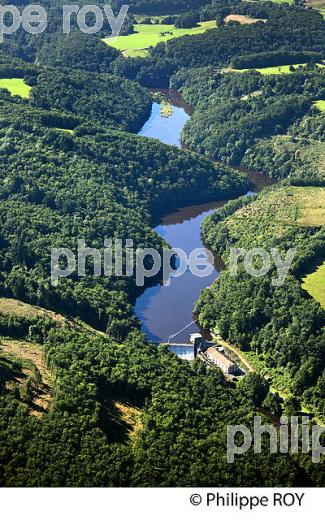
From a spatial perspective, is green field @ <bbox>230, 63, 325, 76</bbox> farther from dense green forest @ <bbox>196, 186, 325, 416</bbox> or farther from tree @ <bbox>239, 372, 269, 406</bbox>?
tree @ <bbox>239, 372, 269, 406</bbox>

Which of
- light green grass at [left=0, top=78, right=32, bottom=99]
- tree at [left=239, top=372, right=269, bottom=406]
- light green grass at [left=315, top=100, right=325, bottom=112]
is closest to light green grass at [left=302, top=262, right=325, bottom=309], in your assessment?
tree at [left=239, top=372, right=269, bottom=406]

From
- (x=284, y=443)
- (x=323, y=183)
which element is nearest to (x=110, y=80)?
(x=323, y=183)

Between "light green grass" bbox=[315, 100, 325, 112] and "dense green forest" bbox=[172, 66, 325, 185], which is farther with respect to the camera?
"light green grass" bbox=[315, 100, 325, 112]

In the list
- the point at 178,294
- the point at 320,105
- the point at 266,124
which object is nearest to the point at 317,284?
the point at 178,294

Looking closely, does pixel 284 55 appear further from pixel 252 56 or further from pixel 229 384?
pixel 229 384

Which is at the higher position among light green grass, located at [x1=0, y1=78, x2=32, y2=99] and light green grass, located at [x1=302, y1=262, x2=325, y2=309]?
light green grass, located at [x1=0, y1=78, x2=32, y2=99]
